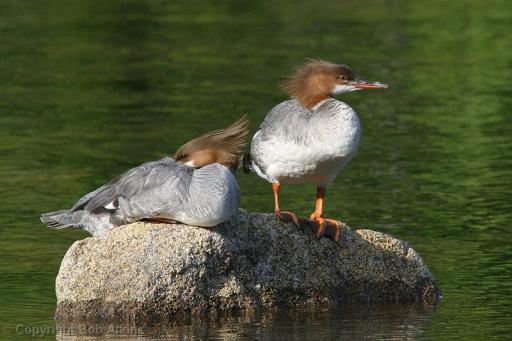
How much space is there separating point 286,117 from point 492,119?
24.3ft

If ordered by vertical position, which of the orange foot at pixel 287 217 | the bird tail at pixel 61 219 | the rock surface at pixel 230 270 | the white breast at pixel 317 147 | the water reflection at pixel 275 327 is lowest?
the water reflection at pixel 275 327

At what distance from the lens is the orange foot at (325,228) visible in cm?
929

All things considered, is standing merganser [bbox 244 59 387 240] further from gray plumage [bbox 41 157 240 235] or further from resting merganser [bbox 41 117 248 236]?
gray plumage [bbox 41 157 240 235]

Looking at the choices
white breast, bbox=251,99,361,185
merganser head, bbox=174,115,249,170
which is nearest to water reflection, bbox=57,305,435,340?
white breast, bbox=251,99,361,185

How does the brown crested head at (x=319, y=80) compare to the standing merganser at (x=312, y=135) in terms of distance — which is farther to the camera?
the brown crested head at (x=319, y=80)

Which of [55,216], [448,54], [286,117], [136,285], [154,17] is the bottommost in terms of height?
[136,285]

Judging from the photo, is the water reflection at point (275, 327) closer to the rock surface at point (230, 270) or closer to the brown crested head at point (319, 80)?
the rock surface at point (230, 270)

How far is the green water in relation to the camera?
9.47 m

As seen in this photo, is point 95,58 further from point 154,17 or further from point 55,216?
point 55,216

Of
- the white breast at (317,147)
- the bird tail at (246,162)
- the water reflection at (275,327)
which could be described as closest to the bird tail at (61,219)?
the water reflection at (275,327)

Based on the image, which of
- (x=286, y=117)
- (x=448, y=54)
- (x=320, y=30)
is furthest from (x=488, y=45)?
(x=286, y=117)

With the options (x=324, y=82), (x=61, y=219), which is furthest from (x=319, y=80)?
(x=61, y=219)

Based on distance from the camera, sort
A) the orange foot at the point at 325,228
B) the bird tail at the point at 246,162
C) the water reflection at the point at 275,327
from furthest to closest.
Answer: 1. the bird tail at the point at 246,162
2. the orange foot at the point at 325,228
3. the water reflection at the point at 275,327

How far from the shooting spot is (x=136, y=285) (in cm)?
864
